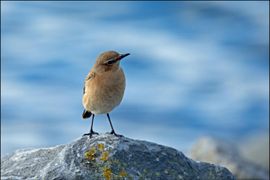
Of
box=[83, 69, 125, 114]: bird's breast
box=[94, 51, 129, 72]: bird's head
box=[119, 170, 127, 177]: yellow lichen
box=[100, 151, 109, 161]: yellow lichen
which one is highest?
box=[94, 51, 129, 72]: bird's head

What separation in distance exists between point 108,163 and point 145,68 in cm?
1676

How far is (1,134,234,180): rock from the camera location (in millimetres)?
7301

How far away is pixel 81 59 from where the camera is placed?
958 inches

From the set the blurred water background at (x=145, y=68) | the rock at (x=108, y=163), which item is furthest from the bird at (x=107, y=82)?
the blurred water background at (x=145, y=68)

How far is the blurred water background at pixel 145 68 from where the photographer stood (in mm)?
20984

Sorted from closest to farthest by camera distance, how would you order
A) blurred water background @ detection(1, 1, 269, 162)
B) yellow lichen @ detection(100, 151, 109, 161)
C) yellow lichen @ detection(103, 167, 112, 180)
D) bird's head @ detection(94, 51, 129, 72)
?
yellow lichen @ detection(103, 167, 112, 180), yellow lichen @ detection(100, 151, 109, 161), bird's head @ detection(94, 51, 129, 72), blurred water background @ detection(1, 1, 269, 162)

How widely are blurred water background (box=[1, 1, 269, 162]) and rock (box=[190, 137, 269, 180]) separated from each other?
5512 mm

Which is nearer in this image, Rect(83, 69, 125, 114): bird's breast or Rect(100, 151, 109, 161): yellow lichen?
Rect(100, 151, 109, 161): yellow lichen

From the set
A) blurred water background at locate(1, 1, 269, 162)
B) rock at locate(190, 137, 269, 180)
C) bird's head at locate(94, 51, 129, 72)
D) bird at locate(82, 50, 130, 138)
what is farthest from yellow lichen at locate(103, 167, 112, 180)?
blurred water background at locate(1, 1, 269, 162)

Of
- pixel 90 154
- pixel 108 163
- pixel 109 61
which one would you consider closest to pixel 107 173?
pixel 108 163

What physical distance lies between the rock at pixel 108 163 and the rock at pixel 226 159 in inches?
177

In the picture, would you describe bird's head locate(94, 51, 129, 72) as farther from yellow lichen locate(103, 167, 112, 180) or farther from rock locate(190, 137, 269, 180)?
rock locate(190, 137, 269, 180)

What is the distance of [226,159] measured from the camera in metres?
12.8

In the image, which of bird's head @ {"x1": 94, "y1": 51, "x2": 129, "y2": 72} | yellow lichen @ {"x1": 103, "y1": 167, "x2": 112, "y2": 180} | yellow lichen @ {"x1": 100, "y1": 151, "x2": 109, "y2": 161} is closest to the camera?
yellow lichen @ {"x1": 103, "y1": 167, "x2": 112, "y2": 180}
